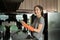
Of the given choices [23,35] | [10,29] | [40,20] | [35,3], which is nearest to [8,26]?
[10,29]

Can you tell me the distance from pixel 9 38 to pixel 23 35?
11 centimetres

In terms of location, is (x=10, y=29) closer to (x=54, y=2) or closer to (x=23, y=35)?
(x=23, y=35)

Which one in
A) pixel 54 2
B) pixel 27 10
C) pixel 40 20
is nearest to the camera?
pixel 40 20

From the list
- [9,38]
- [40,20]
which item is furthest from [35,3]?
[9,38]

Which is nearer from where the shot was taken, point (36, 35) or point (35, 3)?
point (36, 35)

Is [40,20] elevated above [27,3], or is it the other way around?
[27,3]

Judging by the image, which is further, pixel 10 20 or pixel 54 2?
pixel 54 2

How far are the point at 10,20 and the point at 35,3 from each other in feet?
1.14

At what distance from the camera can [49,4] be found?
1.84 m

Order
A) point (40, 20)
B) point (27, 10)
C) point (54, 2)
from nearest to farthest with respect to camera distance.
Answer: point (40, 20) → point (27, 10) → point (54, 2)

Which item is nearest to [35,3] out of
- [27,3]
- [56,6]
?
[27,3]

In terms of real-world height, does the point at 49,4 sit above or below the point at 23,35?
above

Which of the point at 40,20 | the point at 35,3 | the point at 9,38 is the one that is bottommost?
the point at 9,38

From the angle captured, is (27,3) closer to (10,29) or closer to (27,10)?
(27,10)
